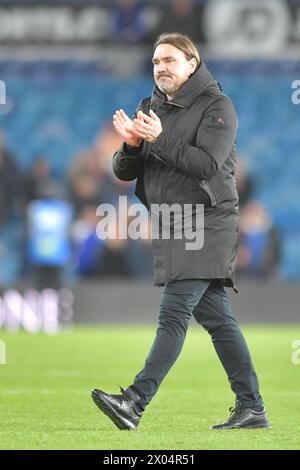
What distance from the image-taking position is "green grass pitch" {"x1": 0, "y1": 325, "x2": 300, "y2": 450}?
651 centimetres

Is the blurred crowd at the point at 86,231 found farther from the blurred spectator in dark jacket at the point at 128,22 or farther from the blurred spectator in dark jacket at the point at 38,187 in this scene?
the blurred spectator in dark jacket at the point at 128,22

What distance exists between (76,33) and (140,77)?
1361 mm

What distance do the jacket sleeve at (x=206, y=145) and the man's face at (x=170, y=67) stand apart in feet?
0.77

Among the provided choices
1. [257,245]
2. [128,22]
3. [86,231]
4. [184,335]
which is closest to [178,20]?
[128,22]

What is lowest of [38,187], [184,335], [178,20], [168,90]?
[184,335]

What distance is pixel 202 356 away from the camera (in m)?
13.1

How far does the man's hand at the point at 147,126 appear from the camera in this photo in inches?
268

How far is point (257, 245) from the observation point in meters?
18.8

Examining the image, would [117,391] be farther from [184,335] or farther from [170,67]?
[170,67]

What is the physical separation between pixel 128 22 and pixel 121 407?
1549cm

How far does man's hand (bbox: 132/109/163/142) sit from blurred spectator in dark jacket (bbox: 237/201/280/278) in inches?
448

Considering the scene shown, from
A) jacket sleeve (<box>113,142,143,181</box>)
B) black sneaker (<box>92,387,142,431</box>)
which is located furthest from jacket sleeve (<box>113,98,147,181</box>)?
black sneaker (<box>92,387,142,431</box>)

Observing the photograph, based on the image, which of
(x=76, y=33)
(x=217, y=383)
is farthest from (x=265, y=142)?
(x=217, y=383)
